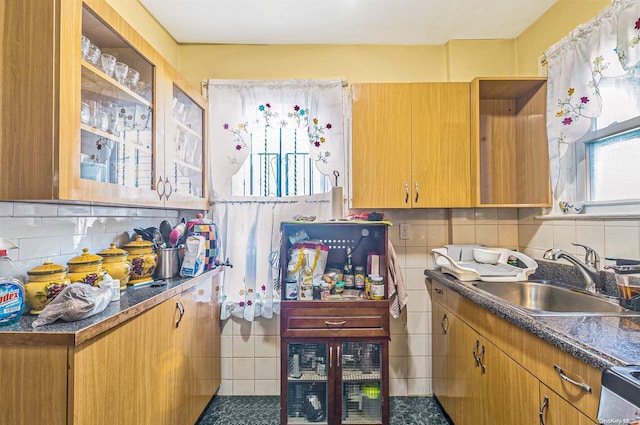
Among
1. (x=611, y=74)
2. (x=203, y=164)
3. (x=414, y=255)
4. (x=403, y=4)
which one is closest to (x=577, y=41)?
(x=611, y=74)

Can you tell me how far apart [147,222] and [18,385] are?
112 cm

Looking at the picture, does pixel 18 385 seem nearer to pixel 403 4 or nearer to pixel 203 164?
pixel 203 164

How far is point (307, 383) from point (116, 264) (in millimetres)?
1206

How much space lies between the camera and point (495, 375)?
140 cm

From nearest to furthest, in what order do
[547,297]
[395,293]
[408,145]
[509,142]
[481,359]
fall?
[481,359]
[547,297]
[395,293]
[408,145]
[509,142]

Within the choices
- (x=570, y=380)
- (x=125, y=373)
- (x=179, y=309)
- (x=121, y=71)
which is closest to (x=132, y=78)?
(x=121, y=71)

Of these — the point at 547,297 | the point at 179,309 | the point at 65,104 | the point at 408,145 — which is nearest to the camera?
the point at 65,104

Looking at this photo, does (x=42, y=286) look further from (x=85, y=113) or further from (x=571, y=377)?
(x=571, y=377)

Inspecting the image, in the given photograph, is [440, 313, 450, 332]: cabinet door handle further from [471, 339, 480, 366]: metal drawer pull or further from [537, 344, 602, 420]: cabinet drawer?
[537, 344, 602, 420]: cabinet drawer

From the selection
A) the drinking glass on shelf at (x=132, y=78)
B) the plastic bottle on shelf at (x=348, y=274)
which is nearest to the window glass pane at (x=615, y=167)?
the plastic bottle on shelf at (x=348, y=274)

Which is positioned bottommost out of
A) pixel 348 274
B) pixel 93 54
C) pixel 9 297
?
pixel 348 274

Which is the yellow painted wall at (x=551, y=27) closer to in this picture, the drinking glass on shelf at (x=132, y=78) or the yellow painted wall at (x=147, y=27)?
the drinking glass on shelf at (x=132, y=78)

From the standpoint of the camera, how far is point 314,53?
233 cm

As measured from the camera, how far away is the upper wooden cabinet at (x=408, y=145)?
2.08 metres
